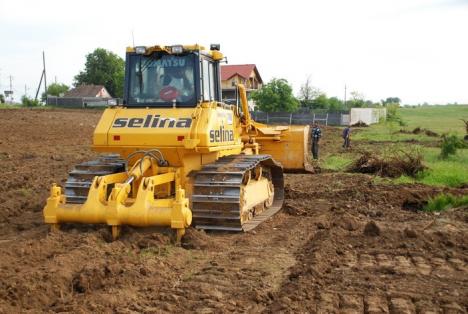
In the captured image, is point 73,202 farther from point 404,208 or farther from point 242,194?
point 404,208

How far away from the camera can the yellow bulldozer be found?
8000 mm

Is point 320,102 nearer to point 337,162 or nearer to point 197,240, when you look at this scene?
point 337,162

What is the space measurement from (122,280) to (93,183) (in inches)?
96.1

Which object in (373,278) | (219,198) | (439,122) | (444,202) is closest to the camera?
(373,278)

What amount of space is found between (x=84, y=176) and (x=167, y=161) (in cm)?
131

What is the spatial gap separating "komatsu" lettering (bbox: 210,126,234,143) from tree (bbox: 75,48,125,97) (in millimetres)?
65289

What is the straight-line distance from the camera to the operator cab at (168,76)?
912 cm

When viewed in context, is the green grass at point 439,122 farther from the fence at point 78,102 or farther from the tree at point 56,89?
the tree at point 56,89

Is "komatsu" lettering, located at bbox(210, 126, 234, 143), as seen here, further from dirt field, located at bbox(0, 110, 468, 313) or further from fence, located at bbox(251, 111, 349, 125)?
fence, located at bbox(251, 111, 349, 125)

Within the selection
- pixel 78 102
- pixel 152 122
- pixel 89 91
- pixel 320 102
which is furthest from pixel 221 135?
pixel 89 91

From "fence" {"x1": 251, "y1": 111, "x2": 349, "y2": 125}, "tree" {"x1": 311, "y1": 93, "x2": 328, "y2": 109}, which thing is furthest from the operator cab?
"tree" {"x1": 311, "y1": 93, "x2": 328, "y2": 109}

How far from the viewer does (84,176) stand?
903cm

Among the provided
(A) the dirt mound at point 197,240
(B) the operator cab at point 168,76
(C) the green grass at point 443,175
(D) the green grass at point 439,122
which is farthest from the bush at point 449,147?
(A) the dirt mound at point 197,240

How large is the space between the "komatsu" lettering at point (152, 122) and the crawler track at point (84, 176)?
2.38ft
